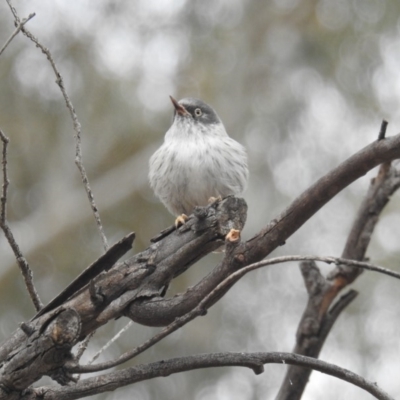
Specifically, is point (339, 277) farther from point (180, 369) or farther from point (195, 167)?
point (180, 369)

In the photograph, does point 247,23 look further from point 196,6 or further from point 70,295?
point 70,295

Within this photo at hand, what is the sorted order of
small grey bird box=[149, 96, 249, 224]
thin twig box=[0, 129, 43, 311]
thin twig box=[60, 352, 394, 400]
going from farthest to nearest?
small grey bird box=[149, 96, 249, 224]
thin twig box=[0, 129, 43, 311]
thin twig box=[60, 352, 394, 400]

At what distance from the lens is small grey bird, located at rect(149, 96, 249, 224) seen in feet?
15.8

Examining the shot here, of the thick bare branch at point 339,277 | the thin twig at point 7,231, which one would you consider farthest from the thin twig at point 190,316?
the thick bare branch at point 339,277

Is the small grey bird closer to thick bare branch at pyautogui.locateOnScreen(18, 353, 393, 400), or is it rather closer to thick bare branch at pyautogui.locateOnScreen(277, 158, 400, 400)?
thick bare branch at pyautogui.locateOnScreen(277, 158, 400, 400)

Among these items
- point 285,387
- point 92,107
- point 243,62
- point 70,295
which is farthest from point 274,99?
point 70,295

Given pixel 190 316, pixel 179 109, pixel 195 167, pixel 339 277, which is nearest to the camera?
pixel 190 316

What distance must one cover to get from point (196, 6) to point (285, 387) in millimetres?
10780

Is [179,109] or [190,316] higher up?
[179,109]

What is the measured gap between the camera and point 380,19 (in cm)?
1290

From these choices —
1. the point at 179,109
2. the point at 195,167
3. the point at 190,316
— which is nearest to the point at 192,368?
the point at 190,316

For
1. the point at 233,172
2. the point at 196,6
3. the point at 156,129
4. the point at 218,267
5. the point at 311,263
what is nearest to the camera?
the point at 218,267

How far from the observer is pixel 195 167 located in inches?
191

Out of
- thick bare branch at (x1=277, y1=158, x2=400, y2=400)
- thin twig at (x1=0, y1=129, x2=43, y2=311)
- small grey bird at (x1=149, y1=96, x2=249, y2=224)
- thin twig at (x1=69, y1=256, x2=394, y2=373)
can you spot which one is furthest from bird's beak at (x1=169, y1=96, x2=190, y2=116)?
thin twig at (x1=69, y1=256, x2=394, y2=373)
